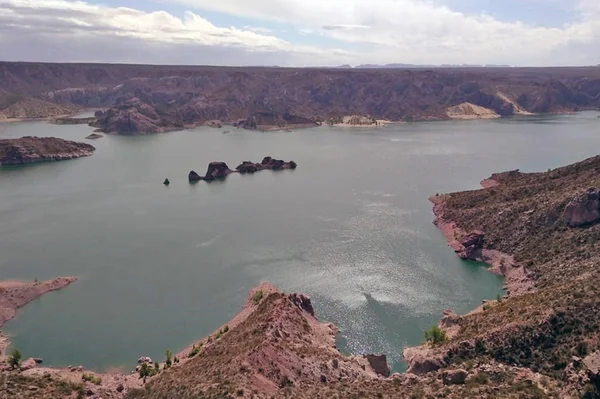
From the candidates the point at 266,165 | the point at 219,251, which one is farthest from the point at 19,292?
the point at 266,165

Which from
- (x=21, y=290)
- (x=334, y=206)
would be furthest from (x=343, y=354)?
(x=334, y=206)

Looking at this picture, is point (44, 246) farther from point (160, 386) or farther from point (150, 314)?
point (160, 386)

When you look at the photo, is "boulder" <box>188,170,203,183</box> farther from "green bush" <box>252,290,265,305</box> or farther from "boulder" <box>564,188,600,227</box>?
Result: "boulder" <box>564,188,600,227</box>

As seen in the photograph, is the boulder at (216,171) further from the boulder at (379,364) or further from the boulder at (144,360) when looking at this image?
the boulder at (379,364)

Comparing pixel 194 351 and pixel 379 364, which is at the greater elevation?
pixel 379 364

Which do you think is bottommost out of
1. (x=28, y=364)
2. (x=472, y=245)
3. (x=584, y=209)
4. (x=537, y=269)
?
(x=28, y=364)

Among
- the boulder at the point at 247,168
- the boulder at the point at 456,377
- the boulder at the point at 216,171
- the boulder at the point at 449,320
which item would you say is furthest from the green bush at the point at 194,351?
the boulder at the point at 247,168

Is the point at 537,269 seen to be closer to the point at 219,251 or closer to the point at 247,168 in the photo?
the point at 219,251
